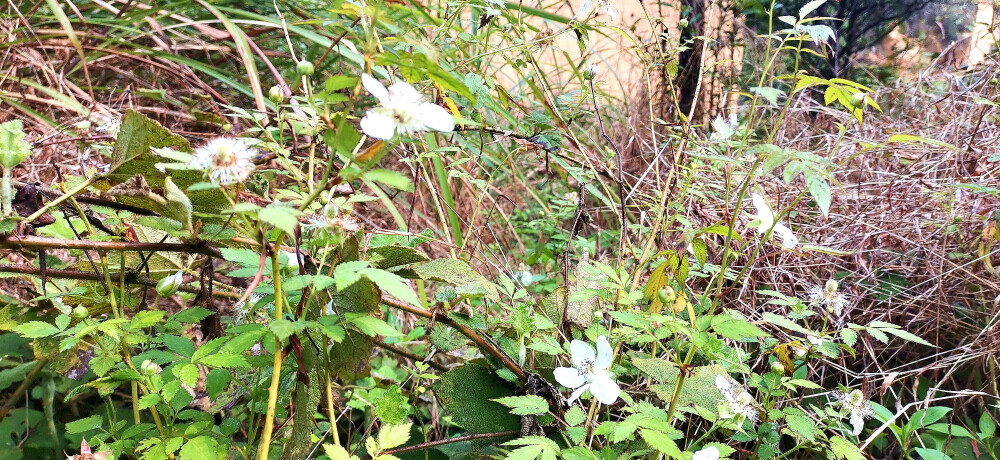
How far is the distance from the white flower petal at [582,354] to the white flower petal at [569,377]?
10 millimetres

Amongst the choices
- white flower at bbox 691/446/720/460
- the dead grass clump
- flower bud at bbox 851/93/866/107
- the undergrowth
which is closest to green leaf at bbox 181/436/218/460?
the undergrowth

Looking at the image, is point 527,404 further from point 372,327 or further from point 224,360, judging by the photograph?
point 224,360

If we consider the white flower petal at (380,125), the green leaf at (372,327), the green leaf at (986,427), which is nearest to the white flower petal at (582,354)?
the green leaf at (372,327)

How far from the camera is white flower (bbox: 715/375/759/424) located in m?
0.68

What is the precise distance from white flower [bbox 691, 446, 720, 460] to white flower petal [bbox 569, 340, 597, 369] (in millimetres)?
146

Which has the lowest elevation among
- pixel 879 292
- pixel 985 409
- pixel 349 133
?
pixel 985 409

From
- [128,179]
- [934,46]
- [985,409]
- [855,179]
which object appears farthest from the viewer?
[934,46]

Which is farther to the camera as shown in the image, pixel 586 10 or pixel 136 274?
pixel 586 10

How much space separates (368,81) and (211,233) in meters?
0.31

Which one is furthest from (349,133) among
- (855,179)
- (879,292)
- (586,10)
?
(855,179)

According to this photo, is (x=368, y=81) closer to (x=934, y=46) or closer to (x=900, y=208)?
(x=900, y=208)

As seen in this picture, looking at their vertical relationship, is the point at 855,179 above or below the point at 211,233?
below

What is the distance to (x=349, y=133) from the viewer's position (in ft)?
1.48

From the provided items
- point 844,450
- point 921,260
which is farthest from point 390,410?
point 921,260
